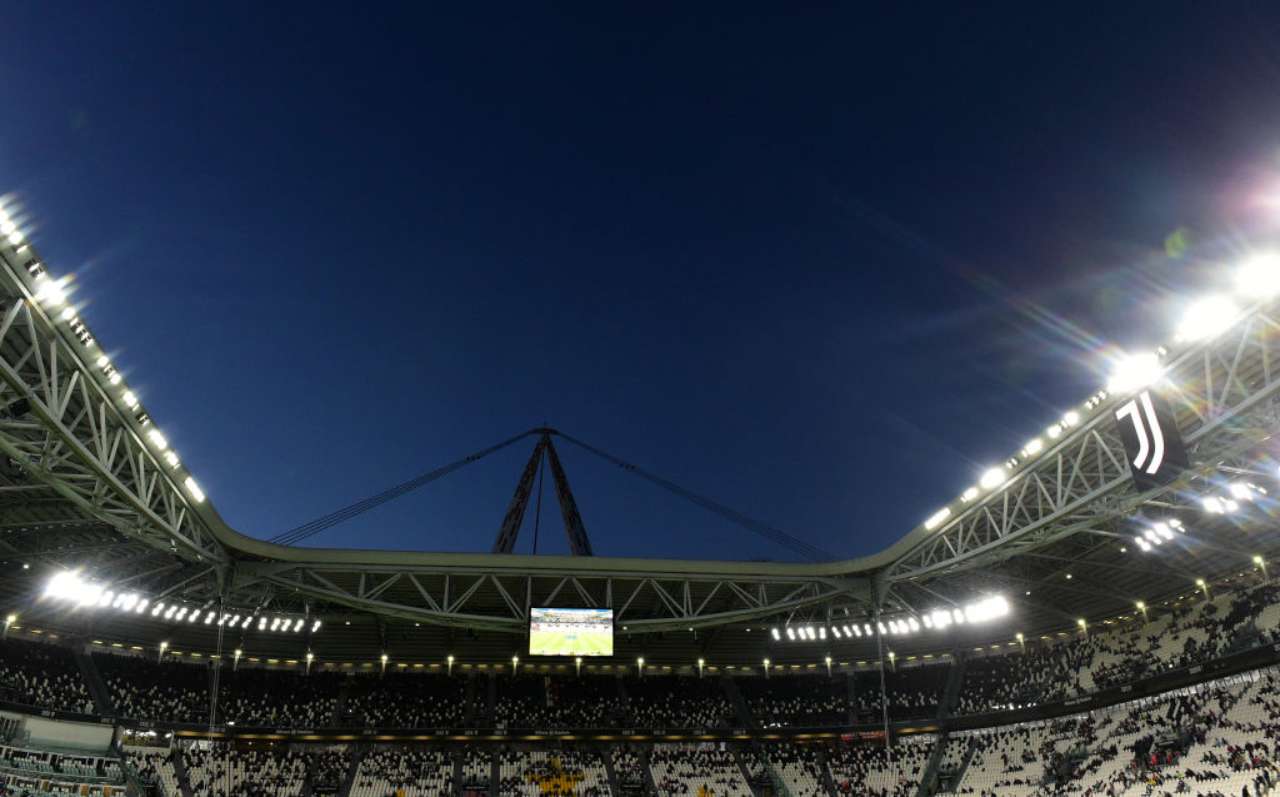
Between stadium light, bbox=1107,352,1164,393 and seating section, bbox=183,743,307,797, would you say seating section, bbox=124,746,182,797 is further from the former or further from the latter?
stadium light, bbox=1107,352,1164,393

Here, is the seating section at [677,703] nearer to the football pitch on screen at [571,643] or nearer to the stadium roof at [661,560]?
the stadium roof at [661,560]

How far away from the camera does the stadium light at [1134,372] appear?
25109 millimetres

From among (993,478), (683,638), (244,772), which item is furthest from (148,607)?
(993,478)

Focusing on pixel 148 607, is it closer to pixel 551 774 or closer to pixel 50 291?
pixel 551 774

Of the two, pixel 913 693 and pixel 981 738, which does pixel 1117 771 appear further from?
pixel 913 693

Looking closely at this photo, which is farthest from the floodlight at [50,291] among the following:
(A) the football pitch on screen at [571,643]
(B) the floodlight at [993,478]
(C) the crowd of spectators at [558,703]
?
(C) the crowd of spectators at [558,703]

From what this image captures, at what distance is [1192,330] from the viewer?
23.7 meters

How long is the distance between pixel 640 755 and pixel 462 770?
11.1m

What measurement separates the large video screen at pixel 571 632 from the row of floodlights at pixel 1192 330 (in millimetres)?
20804

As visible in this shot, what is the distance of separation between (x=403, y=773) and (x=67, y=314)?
37161 mm

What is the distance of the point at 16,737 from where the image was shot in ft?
134

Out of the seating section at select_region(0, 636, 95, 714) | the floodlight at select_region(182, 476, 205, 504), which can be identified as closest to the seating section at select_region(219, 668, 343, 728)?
the seating section at select_region(0, 636, 95, 714)

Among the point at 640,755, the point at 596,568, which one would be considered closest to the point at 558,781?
the point at 640,755

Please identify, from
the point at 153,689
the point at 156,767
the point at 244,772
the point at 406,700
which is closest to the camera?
the point at 156,767
